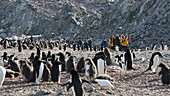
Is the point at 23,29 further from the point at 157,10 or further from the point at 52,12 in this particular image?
the point at 157,10

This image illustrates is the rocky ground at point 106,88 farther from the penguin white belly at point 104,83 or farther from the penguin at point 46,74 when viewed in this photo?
the penguin at point 46,74

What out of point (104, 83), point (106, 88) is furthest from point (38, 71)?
point (106, 88)

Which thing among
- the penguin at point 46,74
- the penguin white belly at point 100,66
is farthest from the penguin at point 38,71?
the penguin white belly at point 100,66

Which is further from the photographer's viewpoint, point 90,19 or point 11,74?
point 90,19

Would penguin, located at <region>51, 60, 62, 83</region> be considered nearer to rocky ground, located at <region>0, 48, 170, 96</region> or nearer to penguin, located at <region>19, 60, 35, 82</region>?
rocky ground, located at <region>0, 48, 170, 96</region>

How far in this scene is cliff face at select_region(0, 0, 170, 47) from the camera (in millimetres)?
26828

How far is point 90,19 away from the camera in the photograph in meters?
52.7

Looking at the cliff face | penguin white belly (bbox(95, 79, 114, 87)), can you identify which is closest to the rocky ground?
penguin white belly (bbox(95, 79, 114, 87))

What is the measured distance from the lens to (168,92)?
7141 millimetres

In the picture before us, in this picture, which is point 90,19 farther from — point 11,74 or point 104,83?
point 104,83

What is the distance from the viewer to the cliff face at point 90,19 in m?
26.8

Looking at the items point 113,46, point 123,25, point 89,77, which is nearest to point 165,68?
point 89,77

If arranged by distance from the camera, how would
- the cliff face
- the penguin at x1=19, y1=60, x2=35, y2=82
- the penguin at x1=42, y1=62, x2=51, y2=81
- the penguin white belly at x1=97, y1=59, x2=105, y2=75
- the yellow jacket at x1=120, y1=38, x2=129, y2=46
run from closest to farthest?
the penguin at x1=42, y1=62, x2=51, y2=81
the penguin at x1=19, y1=60, x2=35, y2=82
the penguin white belly at x1=97, y1=59, x2=105, y2=75
the yellow jacket at x1=120, y1=38, x2=129, y2=46
the cliff face

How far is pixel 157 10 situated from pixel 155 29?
3007 millimetres
